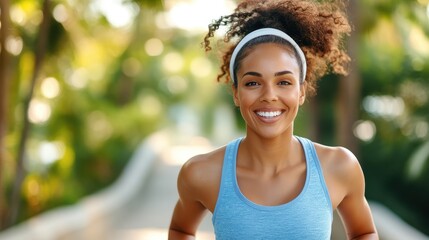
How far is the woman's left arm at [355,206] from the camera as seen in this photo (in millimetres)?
2654

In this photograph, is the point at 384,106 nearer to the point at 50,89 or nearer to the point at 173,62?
the point at 50,89

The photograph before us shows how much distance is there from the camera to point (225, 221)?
257 cm

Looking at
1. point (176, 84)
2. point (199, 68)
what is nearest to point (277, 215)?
point (176, 84)

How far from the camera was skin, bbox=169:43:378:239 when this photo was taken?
2.58m

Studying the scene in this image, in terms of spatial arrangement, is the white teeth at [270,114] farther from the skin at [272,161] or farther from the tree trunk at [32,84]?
the tree trunk at [32,84]

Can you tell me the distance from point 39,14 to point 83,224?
4.43 m

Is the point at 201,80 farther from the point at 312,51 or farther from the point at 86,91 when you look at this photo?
the point at 312,51

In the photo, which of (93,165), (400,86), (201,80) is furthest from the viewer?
(201,80)

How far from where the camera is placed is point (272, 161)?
269 cm

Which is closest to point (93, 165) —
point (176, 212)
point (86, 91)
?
point (86, 91)

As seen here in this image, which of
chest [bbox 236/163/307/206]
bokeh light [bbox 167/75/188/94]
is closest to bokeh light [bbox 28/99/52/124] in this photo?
chest [bbox 236/163/307/206]

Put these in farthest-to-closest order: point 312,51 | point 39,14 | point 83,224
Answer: point 39,14 < point 83,224 < point 312,51

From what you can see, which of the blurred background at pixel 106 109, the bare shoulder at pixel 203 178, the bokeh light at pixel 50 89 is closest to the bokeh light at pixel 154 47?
the blurred background at pixel 106 109

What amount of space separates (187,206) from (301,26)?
0.69 metres
